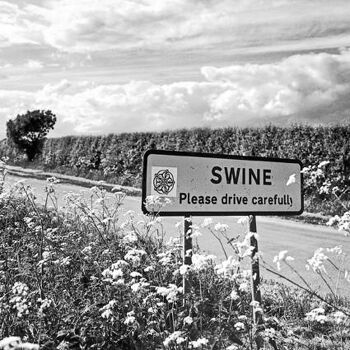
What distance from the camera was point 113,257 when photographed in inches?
174

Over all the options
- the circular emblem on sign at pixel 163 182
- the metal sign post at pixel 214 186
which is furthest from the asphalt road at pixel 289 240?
the circular emblem on sign at pixel 163 182

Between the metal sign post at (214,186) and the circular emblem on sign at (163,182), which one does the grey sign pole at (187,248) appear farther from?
the circular emblem on sign at (163,182)

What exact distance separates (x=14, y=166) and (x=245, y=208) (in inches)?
1380

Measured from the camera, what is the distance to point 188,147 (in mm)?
19969

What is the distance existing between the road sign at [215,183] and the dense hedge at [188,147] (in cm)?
644

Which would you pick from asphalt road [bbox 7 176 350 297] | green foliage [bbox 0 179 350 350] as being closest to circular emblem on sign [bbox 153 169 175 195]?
green foliage [bbox 0 179 350 350]

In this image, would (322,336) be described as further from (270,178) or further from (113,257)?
(113,257)

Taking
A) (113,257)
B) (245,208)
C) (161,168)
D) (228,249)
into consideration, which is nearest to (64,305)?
(113,257)

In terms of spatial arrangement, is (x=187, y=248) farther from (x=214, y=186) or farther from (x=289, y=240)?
(x=289, y=240)

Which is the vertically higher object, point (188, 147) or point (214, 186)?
point (188, 147)

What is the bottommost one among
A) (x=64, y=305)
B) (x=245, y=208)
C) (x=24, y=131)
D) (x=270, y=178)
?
(x=64, y=305)

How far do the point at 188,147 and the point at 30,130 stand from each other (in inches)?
805

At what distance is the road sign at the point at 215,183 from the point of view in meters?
3.65

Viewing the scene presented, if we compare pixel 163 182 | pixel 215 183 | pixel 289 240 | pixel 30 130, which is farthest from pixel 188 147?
pixel 30 130
